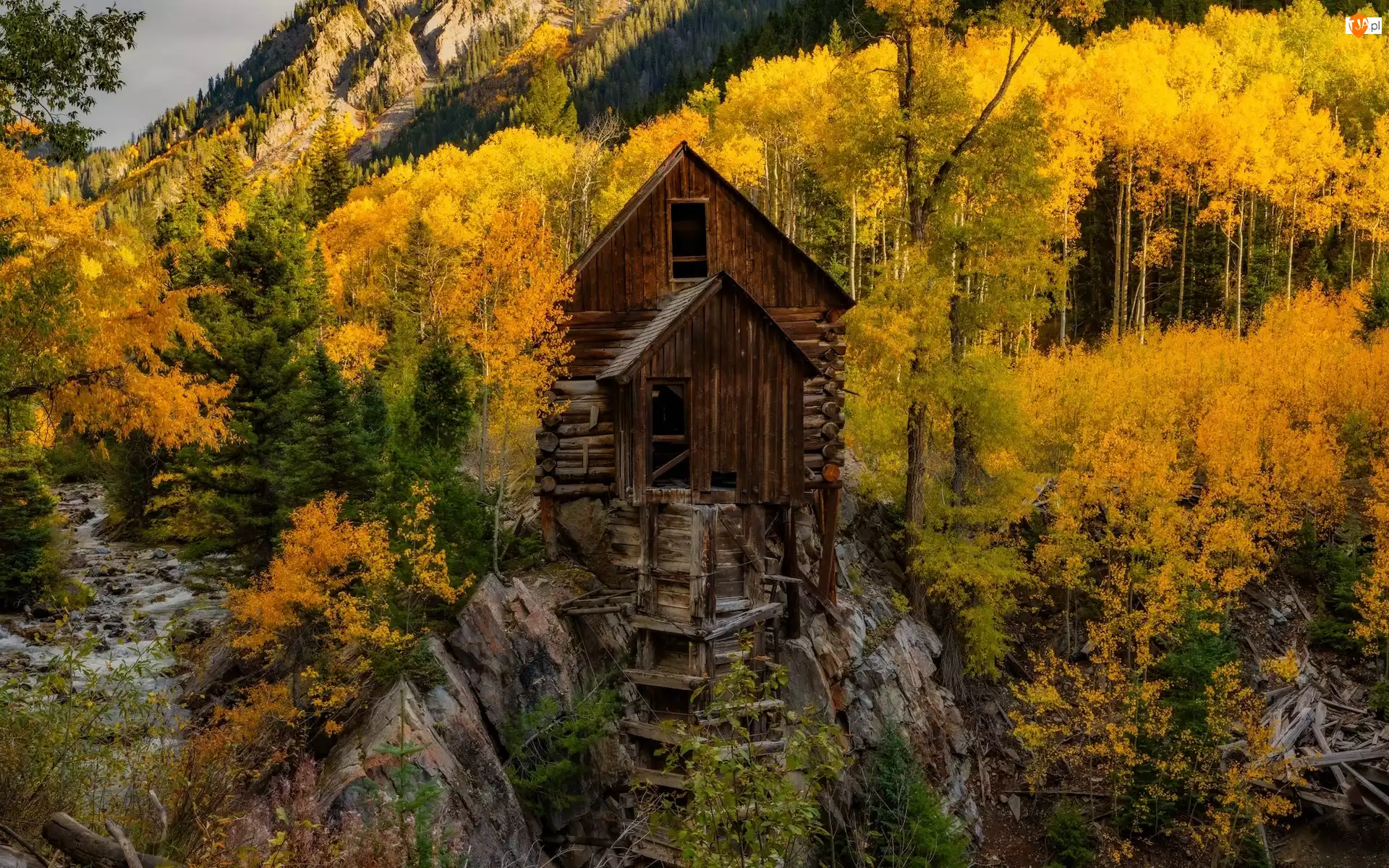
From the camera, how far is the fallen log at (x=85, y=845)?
20.4ft

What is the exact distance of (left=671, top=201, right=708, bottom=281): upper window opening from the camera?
18.5 m

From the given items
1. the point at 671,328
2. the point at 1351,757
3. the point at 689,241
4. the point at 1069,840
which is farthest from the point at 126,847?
the point at 1351,757

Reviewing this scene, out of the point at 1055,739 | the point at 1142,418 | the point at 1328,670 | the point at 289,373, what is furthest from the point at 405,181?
the point at 1328,670

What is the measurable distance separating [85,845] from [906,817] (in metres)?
15.0

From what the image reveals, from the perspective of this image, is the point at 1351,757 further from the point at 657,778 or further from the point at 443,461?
the point at 443,461

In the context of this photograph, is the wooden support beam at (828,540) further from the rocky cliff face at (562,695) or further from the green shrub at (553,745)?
the green shrub at (553,745)

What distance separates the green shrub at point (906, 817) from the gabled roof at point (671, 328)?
8.74 m

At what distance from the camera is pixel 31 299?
1264 centimetres

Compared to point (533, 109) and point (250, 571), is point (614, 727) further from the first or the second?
point (533, 109)

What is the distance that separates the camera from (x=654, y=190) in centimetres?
1803

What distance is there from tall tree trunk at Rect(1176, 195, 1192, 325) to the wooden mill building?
2734 cm

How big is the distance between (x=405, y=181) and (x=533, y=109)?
447 inches

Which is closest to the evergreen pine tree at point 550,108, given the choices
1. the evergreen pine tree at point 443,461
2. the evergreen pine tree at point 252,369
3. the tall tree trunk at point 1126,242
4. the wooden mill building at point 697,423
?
the tall tree trunk at point 1126,242

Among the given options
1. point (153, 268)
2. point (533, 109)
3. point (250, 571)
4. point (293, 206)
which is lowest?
point (250, 571)
